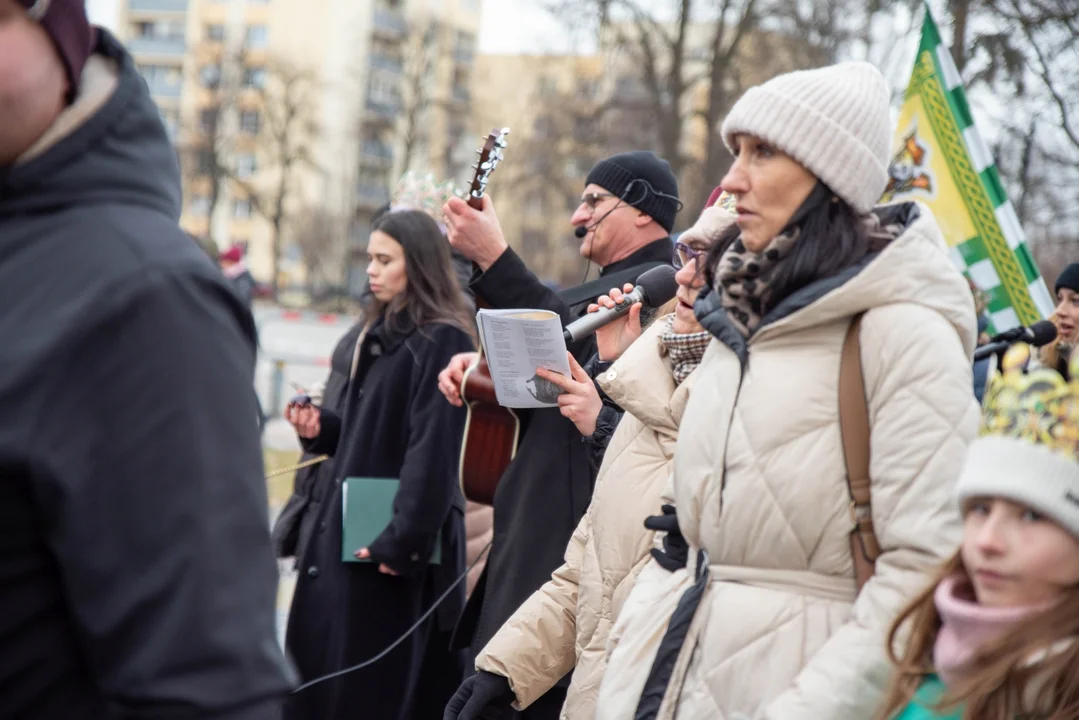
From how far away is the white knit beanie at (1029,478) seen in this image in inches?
85.5

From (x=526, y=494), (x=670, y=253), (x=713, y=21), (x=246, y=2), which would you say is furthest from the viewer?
(x=246, y=2)

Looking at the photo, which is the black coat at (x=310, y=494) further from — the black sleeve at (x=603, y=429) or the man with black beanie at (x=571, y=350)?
the black sleeve at (x=603, y=429)

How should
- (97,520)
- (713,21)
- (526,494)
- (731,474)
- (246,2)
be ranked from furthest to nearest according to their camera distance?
(246,2)
(713,21)
(526,494)
(731,474)
(97,520)

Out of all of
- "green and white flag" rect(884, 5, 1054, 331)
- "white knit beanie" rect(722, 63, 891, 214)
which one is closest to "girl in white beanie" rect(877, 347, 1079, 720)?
"white knit beanie" rect(722, 63, 891, 214)

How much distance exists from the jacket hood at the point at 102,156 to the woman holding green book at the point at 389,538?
3.69 metres

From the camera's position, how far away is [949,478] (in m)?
2.49

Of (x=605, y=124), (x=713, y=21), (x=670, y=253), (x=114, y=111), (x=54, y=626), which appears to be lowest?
(x=605, y=124)

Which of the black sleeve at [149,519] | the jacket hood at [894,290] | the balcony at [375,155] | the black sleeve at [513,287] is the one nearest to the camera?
the black sleeve at [149,519]

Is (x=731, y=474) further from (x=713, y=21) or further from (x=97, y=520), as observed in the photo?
(x=713, y=21)

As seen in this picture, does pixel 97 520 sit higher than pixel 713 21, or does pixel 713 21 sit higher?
pixel 97 520

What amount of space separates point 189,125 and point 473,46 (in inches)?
1017

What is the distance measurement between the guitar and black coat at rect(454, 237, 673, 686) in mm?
186

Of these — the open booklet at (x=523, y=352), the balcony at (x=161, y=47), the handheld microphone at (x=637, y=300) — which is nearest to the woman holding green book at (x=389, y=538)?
the open booklet at (x=523, y=352)

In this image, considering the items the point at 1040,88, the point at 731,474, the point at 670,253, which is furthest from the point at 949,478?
the point at 1040,88
